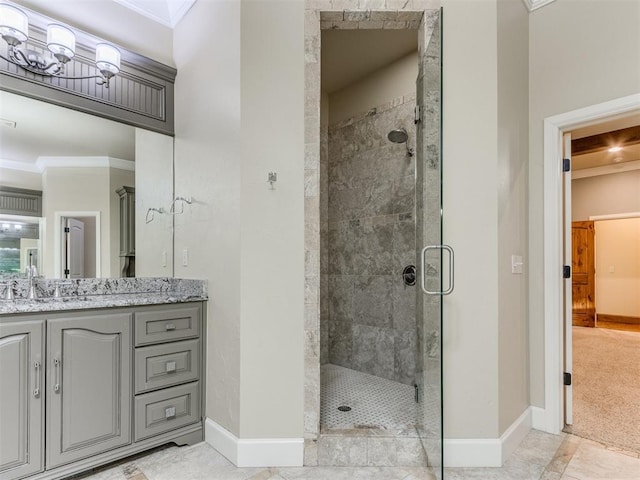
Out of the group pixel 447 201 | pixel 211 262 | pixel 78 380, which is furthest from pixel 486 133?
pixel 78 380

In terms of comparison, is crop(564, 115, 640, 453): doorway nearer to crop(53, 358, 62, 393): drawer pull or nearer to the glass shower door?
the glass shower door

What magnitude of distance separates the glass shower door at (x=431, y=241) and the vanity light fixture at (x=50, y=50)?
1959 millimetres

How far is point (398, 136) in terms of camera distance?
297 centimetres

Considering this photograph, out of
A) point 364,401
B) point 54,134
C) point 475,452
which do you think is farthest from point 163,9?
point 475,452

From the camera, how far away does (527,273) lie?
2.46 meters

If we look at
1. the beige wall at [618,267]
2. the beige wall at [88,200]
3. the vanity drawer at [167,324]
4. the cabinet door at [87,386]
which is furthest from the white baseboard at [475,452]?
the beige wall at [618,267]

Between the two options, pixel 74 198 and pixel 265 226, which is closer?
pixel 265 226

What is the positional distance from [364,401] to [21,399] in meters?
1.99

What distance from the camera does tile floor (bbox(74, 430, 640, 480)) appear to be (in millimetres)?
1910

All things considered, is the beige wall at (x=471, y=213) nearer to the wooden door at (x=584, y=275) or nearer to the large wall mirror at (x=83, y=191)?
the large wall mirror at (x=83, y=191)

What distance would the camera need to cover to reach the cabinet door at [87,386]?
182 cm

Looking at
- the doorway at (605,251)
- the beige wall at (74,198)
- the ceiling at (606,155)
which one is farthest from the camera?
the ceiling at (606,155)

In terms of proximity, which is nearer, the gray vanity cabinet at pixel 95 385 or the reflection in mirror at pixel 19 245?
the gray vanity cabinet at pixel 95 385

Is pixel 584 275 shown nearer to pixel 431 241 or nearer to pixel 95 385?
pixel 431 241
